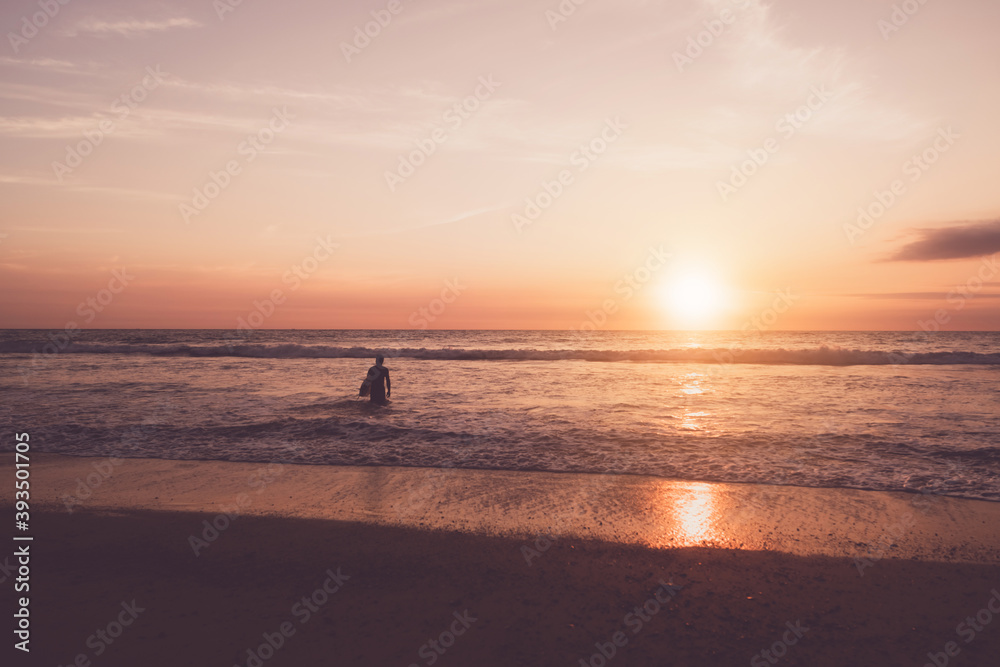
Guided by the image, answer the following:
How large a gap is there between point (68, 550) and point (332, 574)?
3306 millimetres

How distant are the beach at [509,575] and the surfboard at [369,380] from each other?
26.4 ft

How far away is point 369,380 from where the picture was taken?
16594 mm

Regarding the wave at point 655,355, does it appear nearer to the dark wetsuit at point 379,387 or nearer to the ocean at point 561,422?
the ocean at point 561,422

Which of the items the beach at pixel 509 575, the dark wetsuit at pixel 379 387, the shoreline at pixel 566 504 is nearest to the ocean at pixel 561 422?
the dark wetsuit at pixel 379 387

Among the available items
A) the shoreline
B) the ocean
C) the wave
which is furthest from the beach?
the wave

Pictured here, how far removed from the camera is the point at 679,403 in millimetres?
17047

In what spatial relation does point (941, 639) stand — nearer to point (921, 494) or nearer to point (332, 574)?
point (921, 494)

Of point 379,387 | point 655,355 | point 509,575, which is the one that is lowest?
point 655,355

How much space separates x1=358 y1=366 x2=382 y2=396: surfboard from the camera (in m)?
16.2

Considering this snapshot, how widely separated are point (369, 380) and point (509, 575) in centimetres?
1220

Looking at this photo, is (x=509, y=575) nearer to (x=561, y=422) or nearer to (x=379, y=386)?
(x=561, y=422)

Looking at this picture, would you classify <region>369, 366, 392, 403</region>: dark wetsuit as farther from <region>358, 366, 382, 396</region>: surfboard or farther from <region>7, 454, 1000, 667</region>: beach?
<region>7, 454, 1000, 667</region>: beach

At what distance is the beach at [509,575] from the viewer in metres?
4.16

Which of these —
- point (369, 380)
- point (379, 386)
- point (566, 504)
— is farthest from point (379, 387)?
point (566, 504)
